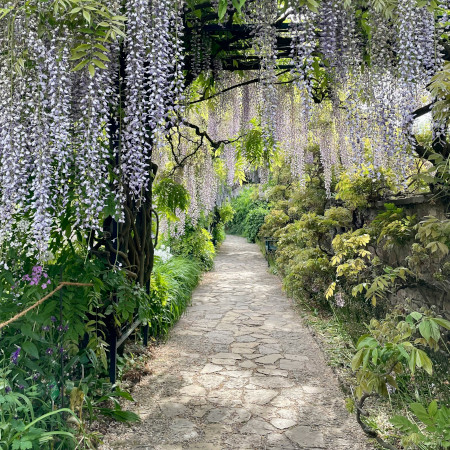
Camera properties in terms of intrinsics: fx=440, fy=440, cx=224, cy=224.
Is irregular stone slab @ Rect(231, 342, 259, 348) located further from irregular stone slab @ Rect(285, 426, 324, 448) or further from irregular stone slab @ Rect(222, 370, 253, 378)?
irregular stone slab @ Rect(285, 426, 324, 448)

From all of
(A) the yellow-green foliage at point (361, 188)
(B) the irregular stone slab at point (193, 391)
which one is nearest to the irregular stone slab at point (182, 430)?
(B) the irregular stone slab at point (193, 391)

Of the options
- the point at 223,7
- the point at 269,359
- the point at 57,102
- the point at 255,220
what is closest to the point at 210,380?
the point at 269,359

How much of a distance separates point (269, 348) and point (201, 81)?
113 inches

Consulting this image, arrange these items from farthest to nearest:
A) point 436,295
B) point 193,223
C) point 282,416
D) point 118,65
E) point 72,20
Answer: point 193,223 < point 436,295 < point 282,416 < point 118,65 < point 72,20

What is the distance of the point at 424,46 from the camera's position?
2.73 metres

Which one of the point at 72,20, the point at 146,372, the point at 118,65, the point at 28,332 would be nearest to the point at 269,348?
the point at 146,372

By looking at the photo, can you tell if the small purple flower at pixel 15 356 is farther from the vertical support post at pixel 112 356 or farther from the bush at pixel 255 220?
the bush at pixel 255 220

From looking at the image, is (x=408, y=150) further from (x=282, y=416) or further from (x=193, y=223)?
(x=193, y=223)

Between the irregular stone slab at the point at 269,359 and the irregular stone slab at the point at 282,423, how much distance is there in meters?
1.25

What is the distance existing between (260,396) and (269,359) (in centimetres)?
95

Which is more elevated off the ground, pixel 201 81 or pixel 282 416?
pixel 201 81

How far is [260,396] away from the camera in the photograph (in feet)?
11.6

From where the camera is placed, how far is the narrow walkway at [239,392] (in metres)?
2.86

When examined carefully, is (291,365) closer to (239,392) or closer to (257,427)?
(239,392)
